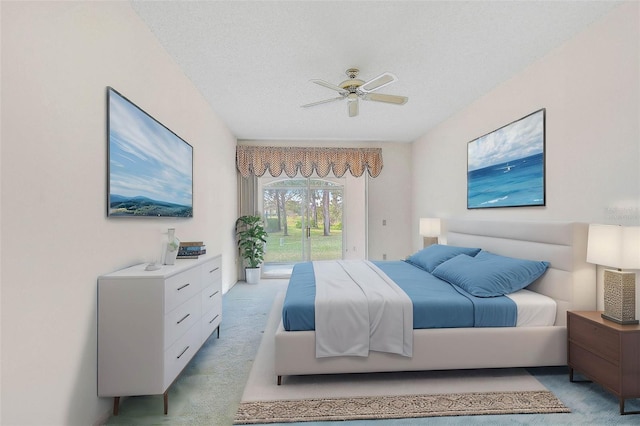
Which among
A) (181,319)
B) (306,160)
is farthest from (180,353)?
(306,160)

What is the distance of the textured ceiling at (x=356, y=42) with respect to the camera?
2197 millimetres

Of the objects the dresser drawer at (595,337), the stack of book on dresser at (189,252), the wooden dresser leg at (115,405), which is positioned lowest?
the wooden dresser leg at (115,405)

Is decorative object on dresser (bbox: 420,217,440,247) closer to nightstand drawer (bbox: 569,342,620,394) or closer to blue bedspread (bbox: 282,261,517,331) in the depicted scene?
blue bedspread (bbox: 282,261,517,331)

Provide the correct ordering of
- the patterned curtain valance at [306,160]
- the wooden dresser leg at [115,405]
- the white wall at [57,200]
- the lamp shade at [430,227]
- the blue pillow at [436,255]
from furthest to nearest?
the patterned curtain valance at [306,160] → the lamp shade at [430,227] → the blue pillow at [436,255] → the wooden dresser leg at [115,405] → the white wall at [57,200]

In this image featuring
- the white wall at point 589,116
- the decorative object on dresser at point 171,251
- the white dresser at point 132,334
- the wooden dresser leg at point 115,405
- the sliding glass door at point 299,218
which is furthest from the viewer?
the sliding glass door at point 299,218

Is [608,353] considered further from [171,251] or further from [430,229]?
Result: [171,251]

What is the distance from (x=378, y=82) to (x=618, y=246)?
2083 mm

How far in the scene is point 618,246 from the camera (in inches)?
78.4

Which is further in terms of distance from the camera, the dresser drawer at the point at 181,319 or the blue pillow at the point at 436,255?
the blue pillow at the point at 436,255

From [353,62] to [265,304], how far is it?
3196 mm

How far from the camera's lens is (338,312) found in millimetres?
2301

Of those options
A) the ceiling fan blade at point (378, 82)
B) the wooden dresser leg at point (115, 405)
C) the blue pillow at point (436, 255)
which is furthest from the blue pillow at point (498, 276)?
the wooden dresser leg at point (115, 405)

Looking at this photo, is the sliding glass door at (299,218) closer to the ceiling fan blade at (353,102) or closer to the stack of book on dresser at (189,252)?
the ceiling fan blade at (353,102)

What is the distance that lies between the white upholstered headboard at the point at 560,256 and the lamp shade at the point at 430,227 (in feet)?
5.15
